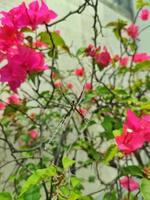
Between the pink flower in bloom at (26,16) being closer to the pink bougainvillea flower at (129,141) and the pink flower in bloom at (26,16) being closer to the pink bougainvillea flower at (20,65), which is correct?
the pink bougainvillea flower at (20,65)

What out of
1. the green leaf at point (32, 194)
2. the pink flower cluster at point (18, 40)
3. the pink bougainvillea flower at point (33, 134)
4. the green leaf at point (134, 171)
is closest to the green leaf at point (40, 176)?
A: the green leaf at point (32, 194)

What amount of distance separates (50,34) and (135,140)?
1.16 feet

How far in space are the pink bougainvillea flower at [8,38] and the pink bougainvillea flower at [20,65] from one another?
18 millimetres

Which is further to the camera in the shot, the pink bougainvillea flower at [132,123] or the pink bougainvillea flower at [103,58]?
the pink bougainvillea flower at [103,58]

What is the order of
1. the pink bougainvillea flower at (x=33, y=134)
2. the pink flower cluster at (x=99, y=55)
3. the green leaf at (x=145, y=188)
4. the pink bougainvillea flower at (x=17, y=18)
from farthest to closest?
the pink bougainvillea flower at (x=33, y=134), the pink flower cluster at (x=99, y=55), the pink bougainvillea flower at (x=17, y=18), the green leaf at (x=145, y=188)

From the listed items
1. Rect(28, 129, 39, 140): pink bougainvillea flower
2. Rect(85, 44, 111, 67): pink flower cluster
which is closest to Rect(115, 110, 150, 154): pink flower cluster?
Rect(85, 44, 111, 67): pink flower cluster

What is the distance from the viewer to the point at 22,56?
77 cm

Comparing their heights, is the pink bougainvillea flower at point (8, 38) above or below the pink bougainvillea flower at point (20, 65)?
above

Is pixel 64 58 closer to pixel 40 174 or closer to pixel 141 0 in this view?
pixel 141 0

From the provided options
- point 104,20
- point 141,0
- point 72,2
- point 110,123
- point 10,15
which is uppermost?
point 104,20

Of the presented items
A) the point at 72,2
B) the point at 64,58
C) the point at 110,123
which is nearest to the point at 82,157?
the point at 64,58

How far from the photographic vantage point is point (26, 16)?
0.75 metres

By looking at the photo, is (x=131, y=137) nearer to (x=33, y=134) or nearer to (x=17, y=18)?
(x=17, y=18)

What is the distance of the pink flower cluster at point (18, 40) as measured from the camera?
0.75 meters
